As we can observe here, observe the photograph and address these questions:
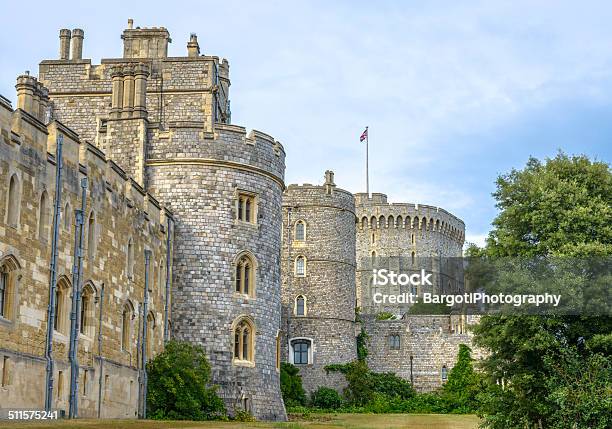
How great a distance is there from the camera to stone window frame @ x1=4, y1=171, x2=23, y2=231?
841 inches

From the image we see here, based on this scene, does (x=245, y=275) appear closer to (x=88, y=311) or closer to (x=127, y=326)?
(x=127, y=326)

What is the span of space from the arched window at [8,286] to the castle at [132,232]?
31mm

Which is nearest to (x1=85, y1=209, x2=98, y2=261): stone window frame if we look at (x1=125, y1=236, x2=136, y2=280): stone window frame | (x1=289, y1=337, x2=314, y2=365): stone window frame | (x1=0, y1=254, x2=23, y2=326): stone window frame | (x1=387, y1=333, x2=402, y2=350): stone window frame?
(x1=125, y1=236, x2=136, y2=280): stone window frame

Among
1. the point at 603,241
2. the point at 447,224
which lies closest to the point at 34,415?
the point at 603,241

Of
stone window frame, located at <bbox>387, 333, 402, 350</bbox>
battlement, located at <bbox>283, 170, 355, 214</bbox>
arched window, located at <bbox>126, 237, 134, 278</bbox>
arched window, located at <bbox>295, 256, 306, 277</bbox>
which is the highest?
battlement, located at <bbox>283, 170, 355, 214</bbox>

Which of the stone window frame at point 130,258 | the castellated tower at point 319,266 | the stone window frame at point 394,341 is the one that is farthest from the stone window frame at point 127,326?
the stone window frame at point 394,341

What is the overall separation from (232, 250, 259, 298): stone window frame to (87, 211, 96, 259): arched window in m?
8.34

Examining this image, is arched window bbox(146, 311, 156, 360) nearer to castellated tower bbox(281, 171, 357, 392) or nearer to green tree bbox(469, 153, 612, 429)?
green tree bbox(469, 153, 612, 429)

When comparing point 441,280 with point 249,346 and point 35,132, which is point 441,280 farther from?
point 35,132

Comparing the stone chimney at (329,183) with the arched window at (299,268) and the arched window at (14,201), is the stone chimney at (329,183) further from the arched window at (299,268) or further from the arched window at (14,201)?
the arched window at (14,201)

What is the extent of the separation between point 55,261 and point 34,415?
12.6 ft

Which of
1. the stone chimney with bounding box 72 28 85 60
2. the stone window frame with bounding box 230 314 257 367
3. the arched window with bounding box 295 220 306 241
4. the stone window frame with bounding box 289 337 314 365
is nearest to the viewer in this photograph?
the stone window frame with bounding box 230 314 257 367

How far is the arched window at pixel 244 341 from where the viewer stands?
1316 inches

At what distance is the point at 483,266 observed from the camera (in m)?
27.3
